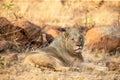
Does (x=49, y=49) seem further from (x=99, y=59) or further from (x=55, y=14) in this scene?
(x=55, y=14)

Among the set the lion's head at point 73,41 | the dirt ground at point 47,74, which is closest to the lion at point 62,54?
the lion's head at point 73,41

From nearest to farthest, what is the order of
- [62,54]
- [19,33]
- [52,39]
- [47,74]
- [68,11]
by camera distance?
[47,74] → [62,54] → [19,33] → [52,39] → [68,11]

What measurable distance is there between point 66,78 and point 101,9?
476 inches

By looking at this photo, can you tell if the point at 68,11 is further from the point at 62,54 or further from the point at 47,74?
Result: the point at 47,74

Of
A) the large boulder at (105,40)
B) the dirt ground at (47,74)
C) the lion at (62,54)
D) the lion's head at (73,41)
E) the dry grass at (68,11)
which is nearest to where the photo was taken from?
the dirt ground at (47,74)

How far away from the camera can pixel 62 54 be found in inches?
376

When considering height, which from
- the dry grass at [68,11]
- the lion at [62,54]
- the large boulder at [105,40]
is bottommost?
the dry grass at [68,11]

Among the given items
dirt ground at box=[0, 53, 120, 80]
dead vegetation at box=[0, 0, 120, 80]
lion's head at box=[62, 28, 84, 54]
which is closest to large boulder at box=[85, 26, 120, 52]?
dead vegetation at box=[0, 0, 120, 80]

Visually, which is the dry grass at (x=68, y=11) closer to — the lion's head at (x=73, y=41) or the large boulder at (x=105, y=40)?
the large boulder at (x=105, y=40)

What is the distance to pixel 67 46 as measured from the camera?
9.64m

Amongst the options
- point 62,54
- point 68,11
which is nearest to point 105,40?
point 62,54

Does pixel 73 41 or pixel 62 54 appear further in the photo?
pixel 62 54

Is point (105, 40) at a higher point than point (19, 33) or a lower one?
lower

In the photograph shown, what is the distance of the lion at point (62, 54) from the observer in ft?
30.3
